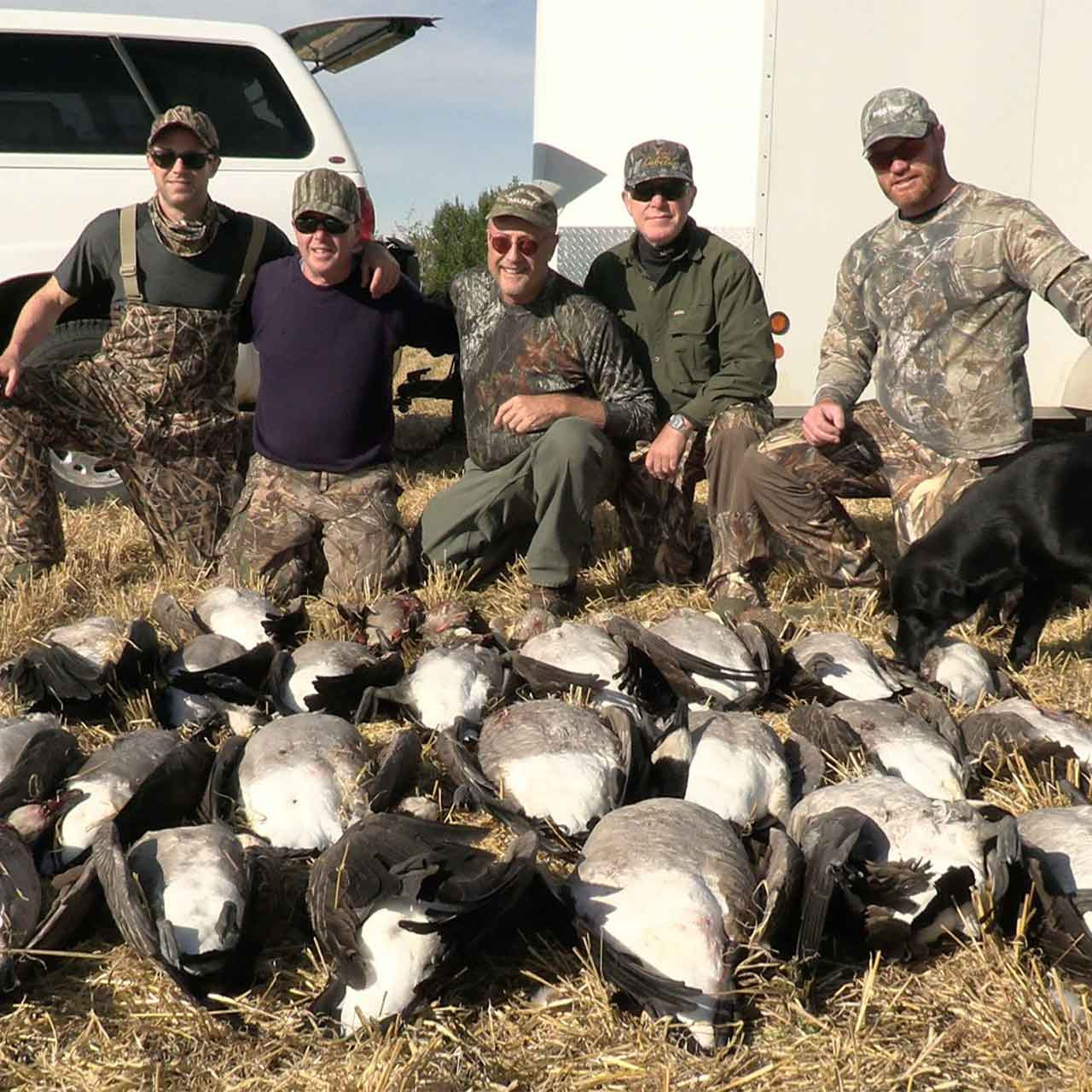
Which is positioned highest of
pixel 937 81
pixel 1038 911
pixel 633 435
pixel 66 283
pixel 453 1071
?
pixel 937 81

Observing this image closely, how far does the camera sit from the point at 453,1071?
254 cm

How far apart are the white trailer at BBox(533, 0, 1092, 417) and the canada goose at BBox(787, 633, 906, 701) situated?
310 cm

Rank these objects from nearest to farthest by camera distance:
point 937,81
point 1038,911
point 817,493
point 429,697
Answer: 1. point 1038,911
2. point 429,697
3. point 817,493
4. point 937,81

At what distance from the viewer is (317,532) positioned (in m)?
5.71

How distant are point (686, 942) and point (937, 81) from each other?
589 centimetres

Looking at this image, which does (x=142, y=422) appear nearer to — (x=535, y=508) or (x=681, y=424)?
(x=535, y=508)

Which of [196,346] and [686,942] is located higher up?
[196,346]

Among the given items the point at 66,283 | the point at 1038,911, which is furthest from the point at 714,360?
the point at 1038,911

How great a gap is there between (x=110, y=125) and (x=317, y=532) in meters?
2.90

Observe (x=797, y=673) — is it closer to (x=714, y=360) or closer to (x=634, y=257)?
→ (x=714, y=360)

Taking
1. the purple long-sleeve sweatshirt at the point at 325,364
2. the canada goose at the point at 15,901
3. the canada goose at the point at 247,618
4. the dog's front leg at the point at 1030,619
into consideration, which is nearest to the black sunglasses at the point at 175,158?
the purple long-sleeve sweatshirt at the point at 325,364

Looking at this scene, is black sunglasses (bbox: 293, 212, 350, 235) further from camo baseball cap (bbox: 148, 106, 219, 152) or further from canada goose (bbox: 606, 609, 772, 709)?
canada goose (bbox: 606, 609, 772, 709)

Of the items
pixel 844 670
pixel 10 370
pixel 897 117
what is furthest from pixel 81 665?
pixel 897 117

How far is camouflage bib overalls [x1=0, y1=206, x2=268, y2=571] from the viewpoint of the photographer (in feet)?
18.9
